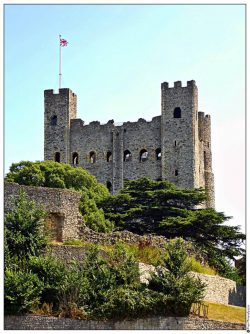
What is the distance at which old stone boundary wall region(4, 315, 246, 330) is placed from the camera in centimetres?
2094

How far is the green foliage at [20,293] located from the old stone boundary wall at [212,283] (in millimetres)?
2098

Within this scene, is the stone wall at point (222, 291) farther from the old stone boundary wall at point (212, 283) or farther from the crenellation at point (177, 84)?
the crenellation at point (177, 84)

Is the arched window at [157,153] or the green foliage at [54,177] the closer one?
the green foliage at [54,177]

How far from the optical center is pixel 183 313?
2180cm

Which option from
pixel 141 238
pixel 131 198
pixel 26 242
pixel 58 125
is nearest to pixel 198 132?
pixel 58 125

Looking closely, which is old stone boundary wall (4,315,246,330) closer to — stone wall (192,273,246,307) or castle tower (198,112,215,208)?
stone wall (192,273,246,307)

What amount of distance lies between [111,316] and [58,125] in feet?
133

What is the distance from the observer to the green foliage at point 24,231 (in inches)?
909

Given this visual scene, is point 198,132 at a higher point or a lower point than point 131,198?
higher

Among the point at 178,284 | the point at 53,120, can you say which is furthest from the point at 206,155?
the point at 178,284

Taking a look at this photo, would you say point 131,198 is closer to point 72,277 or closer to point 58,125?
point 72,277

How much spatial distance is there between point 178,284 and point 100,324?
2.51 m

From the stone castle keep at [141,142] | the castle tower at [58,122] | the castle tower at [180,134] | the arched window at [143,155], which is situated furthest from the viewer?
the castle tower at [58,122]

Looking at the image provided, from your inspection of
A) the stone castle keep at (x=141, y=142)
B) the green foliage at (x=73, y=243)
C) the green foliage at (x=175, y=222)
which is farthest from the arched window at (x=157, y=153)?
the green foliage at (x=73, y=243)
